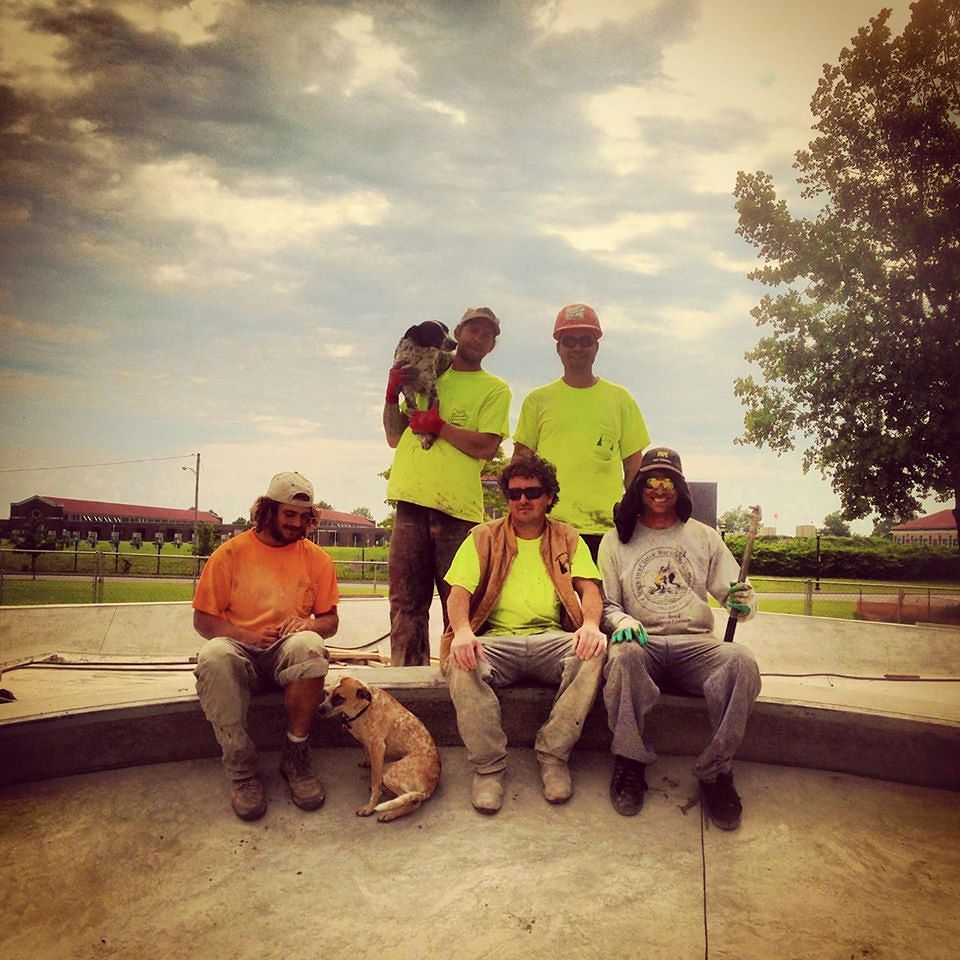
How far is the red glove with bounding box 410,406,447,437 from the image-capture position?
4238mm

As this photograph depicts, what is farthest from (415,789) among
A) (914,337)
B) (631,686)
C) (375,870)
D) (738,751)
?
(914,337)

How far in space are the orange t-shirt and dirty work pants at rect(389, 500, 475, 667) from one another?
717mm

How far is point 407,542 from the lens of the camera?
432 centimetres

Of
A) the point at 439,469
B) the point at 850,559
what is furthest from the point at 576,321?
the point at 850,559

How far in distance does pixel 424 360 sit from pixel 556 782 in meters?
2.36

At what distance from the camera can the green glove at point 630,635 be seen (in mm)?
3344

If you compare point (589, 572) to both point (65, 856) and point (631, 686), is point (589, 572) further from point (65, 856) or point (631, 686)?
point (65, 856)

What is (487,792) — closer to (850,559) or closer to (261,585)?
(261,585)

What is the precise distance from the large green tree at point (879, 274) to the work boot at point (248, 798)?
1837 centimetres

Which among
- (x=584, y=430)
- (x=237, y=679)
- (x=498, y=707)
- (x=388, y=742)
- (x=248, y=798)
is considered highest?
(x=584, y=430)

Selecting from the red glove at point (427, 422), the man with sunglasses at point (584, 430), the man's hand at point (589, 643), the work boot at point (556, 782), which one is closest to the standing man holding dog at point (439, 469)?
the red glove at point (427, 422)

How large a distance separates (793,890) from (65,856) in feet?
8.69

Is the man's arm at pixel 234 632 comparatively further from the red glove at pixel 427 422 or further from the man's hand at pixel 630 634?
the man's hand at pixel 630 634

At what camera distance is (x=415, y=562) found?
4.33 metres
